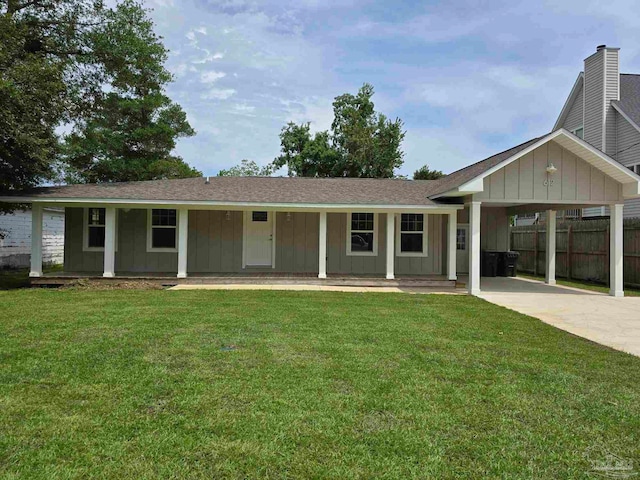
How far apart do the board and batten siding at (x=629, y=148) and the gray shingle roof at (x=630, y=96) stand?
0.36 meters

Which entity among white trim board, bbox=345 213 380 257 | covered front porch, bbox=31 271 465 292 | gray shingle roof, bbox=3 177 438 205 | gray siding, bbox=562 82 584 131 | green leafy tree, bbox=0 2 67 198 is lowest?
covered front porch, bbox=31 271 465 292

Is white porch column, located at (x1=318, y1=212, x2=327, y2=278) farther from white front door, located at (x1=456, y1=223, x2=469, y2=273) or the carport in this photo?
white front door, located at (x1=456, y1=223, x2=469, y2=273)

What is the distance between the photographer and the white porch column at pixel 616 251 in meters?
10.9

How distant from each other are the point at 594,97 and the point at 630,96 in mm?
1404

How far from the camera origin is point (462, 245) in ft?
50.0

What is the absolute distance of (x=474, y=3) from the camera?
12.1 metres

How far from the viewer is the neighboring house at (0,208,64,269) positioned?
672 inches

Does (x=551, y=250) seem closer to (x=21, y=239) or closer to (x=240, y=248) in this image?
(x=240, y=248)

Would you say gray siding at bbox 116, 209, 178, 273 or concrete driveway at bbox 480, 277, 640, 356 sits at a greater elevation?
gray siding at bbox 116, 209, 178, 273

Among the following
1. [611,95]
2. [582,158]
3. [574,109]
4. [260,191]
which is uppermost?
[574,109]

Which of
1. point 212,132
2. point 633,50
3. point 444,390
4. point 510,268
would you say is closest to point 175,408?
point 444,390

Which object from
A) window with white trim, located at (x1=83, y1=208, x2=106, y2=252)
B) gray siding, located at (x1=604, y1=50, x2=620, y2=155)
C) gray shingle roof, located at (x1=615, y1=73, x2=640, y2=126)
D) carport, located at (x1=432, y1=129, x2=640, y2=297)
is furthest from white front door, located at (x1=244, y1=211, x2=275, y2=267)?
gray shingle roof, located at (x1=615, y1=73, x2=640, y2=126)

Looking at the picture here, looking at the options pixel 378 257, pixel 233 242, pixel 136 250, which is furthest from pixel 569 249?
pixel 136 250

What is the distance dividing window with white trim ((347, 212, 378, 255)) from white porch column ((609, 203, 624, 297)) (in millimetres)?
6240
